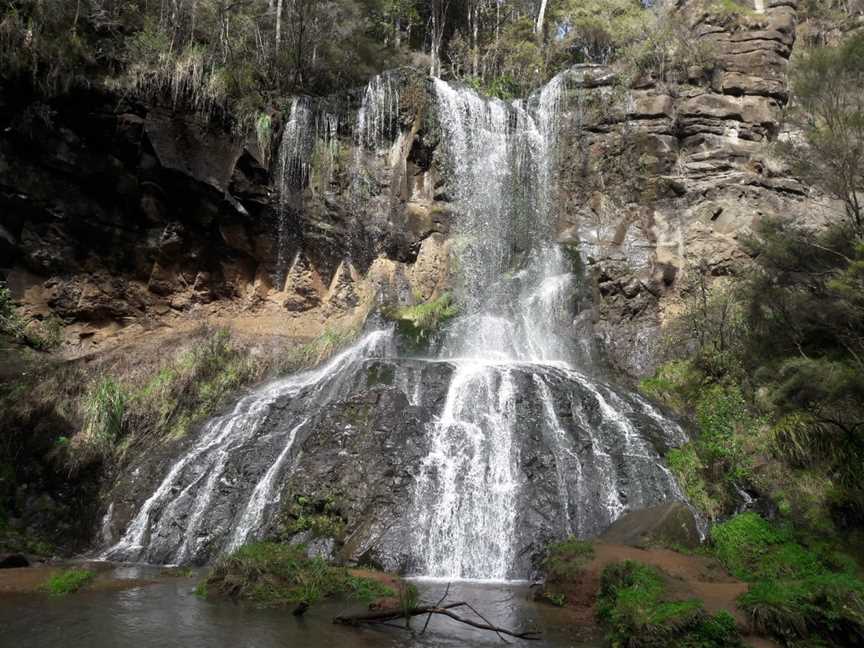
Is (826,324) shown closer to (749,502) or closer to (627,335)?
(749,502)

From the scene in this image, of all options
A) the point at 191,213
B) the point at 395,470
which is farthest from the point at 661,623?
the point at 191,213

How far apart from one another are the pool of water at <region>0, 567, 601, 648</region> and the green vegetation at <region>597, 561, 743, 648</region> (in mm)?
435

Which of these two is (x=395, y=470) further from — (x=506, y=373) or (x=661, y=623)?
(x=661, y=623)

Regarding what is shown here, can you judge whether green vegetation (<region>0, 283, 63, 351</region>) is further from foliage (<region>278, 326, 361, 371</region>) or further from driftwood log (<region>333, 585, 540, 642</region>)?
driftwood log (<region>333, 585, 540, 642</region>)

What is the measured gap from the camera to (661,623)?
256 inches

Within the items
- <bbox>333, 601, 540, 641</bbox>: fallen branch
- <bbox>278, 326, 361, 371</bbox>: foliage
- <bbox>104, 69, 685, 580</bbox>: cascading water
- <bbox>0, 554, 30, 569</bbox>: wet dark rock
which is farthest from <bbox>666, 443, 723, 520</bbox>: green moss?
<bbox>0, 554, 30, 569</bbox>: wet dark rock

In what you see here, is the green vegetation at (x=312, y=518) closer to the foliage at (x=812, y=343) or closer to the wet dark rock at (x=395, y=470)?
the wet dark rock at (x=395, y=470)

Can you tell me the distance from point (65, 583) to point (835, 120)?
14708 mm

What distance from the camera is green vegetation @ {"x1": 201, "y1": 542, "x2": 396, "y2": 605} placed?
26.9 feet

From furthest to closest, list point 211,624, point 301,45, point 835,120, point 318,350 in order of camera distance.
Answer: point 301,45 → point 318,350 → point 835,120 → point 211,624

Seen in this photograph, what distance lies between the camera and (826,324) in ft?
39.7

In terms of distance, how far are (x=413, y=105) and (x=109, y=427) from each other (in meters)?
14.9

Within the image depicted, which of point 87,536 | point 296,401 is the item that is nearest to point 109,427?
point 87,536

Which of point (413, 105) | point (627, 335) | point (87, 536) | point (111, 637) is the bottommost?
point (87, 536)
